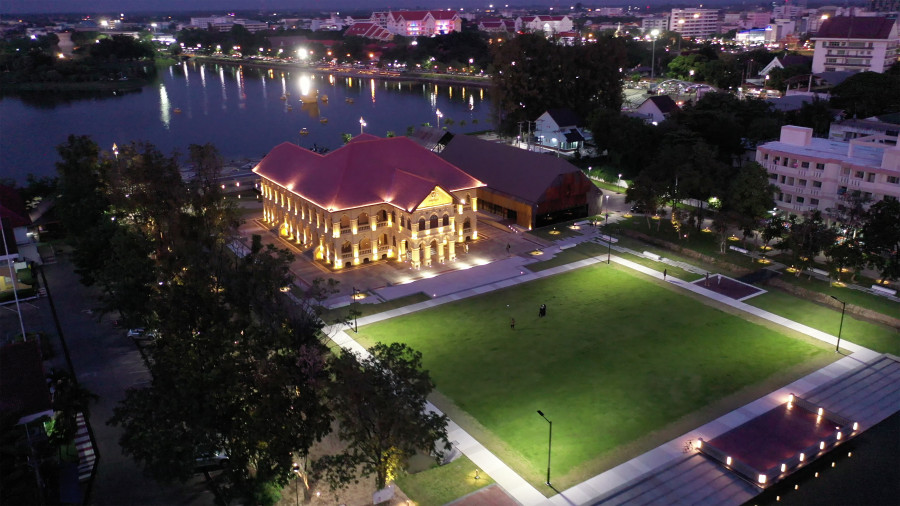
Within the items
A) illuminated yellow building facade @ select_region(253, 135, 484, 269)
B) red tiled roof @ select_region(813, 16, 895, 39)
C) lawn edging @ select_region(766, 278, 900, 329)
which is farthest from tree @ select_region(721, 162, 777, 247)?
red tiled roof @ select_region(813, 16, 895, 39)

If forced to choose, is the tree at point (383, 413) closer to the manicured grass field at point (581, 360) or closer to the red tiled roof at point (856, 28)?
the manicured grass field at point (581, 360)

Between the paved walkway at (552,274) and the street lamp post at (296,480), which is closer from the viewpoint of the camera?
the street lamp post at (296,480)

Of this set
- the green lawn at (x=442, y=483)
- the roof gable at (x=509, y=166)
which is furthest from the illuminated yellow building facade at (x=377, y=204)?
the green lawn at (x=442, y=483)

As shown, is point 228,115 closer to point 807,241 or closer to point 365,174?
point 365,174

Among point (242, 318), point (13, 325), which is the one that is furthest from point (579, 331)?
point (13, 325)

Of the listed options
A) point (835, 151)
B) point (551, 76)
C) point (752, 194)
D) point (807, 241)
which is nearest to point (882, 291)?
point (807, 241)

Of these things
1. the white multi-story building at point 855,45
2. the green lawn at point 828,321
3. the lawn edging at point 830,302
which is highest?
the white multi-story building at point 855,45
